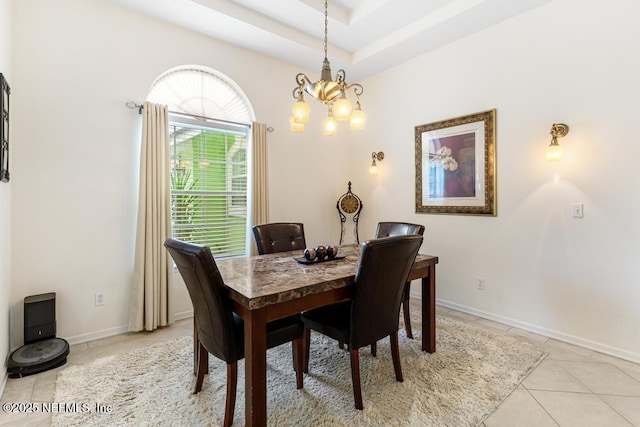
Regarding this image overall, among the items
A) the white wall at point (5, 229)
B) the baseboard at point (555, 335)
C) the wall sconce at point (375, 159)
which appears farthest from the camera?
the wall sconce at point (375, 159)

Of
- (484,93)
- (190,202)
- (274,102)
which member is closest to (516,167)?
(484,93)

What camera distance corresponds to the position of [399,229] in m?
2.95

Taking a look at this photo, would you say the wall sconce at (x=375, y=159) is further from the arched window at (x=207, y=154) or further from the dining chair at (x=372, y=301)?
the dining chair at (x=372, y=301)

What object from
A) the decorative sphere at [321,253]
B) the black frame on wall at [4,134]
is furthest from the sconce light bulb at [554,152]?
the black frame on wall at [4,134]

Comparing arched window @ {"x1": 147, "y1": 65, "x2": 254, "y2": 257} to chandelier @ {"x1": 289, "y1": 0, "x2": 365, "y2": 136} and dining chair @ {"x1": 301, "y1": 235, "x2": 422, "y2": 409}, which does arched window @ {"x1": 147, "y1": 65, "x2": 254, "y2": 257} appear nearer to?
chandelier @ {"x1": 289, "y1": 0, "x2": 365, "y2": 136}

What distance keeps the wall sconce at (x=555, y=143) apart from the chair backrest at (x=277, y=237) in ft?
7.64

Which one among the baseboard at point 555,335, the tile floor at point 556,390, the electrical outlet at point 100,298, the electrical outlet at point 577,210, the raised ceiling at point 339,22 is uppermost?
the raised ceiling at point 339,22

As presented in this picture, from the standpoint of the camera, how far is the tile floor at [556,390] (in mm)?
1718

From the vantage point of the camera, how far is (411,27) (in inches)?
131

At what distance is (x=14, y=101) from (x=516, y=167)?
431 cm

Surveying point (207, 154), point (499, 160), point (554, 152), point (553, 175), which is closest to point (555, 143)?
point (554, 152)

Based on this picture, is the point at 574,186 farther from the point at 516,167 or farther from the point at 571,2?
the point at 571,2

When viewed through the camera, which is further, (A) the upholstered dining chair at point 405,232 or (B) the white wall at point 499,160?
(A) the upholstered dining chair at point 405,232

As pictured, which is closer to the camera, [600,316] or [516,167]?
[600,316]
